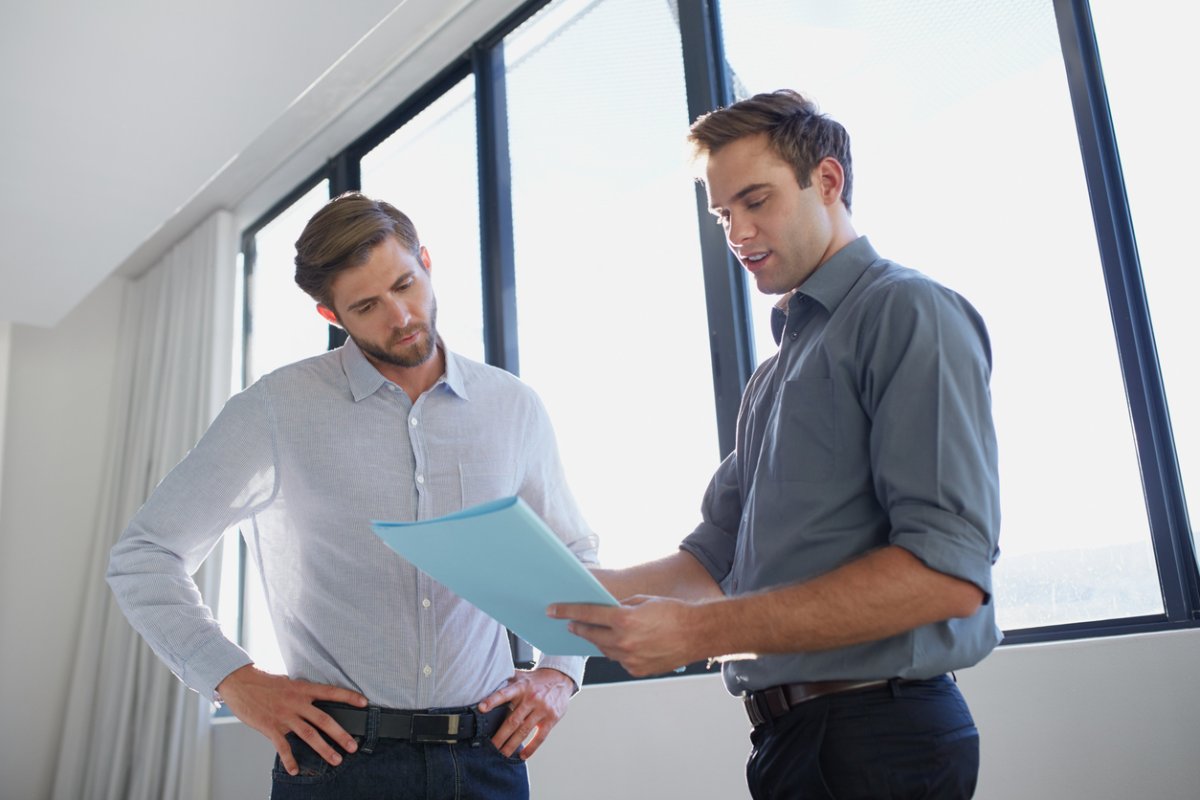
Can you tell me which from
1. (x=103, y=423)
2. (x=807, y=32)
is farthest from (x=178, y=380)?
(x=807, y=32)

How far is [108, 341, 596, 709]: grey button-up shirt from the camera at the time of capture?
1615 millimetres

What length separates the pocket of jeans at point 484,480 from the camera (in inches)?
68.0

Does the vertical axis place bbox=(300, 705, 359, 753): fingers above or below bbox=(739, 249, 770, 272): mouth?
below

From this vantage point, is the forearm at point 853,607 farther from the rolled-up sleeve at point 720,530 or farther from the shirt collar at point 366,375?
the shirt collar at point 366,375

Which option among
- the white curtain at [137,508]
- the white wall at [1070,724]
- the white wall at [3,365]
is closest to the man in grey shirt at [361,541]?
the white wall at [1070,724]

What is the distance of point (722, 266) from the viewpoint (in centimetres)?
292

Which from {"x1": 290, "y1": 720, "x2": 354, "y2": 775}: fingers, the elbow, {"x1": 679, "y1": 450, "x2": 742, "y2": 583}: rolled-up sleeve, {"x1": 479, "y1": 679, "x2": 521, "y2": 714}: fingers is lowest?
{"x1": 290, "y1": 720, "x2": 354, "y2": 775}: fingers

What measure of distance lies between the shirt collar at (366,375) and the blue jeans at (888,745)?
33.6 inches

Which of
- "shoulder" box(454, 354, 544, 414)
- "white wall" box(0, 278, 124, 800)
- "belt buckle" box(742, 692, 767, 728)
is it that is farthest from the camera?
Result: "white wall" box(0, 278, 124, 800)

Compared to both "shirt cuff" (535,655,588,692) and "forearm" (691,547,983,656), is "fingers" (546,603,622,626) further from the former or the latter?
"shirt cuff" (535,655,588,692)

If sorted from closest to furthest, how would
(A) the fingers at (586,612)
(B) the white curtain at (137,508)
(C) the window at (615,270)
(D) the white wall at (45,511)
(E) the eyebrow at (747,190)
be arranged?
(A) the fingers at (586,612) → (E) the eyebrow at (747,190) → (C) the window at (615,270) → (B) the white curtain at (137,508) → (D) the white wall at (45,511)

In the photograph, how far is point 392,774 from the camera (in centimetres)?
152

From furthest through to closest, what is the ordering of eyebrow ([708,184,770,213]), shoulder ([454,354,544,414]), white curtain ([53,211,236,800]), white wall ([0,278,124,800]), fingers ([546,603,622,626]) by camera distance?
white wall ([0,278,124,800]), white curtain ([53,211,236,800]), shoulder ([454,354,544,414]), eyebrow ([708,184,770,213]), fingers ([546,603,622,626])

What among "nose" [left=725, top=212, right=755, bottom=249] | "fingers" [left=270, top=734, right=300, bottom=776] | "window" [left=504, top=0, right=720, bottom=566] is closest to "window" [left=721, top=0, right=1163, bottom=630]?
"window" [left=504, top=0, right=720, bottom=566]
